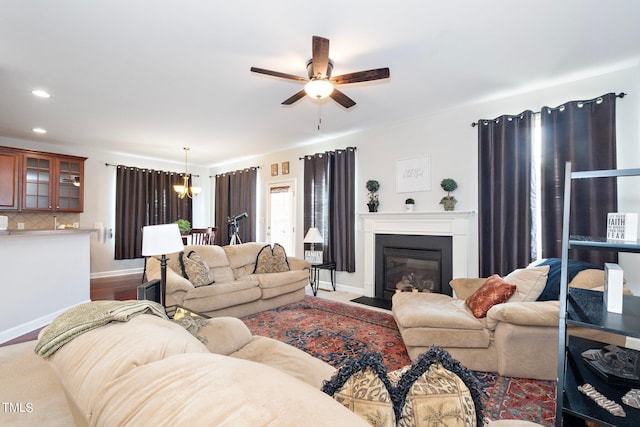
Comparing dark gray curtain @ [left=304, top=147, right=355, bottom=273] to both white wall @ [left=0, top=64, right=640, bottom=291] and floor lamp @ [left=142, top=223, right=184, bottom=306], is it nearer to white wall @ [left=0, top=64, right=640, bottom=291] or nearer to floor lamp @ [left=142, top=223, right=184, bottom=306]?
white wall @ [left=0, top=64, right=640, bottom=291]

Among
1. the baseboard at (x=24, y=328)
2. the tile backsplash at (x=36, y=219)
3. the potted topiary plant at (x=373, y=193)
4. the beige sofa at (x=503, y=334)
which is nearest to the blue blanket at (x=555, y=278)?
the beige sofa at (x=503, y=334)

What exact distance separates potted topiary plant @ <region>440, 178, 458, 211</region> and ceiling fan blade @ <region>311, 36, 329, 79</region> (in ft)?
7.41

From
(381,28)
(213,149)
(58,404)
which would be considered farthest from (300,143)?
(58,404)

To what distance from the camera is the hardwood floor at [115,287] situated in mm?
4570

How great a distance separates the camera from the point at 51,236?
3643 mm

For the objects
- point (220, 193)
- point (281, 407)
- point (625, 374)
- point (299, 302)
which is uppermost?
point (220, 193)

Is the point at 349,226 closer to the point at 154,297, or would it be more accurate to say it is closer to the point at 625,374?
the point at 154,297

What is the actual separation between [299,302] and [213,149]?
370 cm

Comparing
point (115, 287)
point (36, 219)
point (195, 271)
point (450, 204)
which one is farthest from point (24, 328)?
point (450, 204)

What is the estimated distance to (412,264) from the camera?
4316 millimetres

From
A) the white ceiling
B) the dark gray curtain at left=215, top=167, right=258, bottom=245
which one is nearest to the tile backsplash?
the white ceiling

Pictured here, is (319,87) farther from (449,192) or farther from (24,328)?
(24,328)

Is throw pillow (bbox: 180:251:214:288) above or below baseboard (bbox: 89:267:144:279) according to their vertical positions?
above

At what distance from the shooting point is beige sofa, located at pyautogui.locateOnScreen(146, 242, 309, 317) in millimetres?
3320
